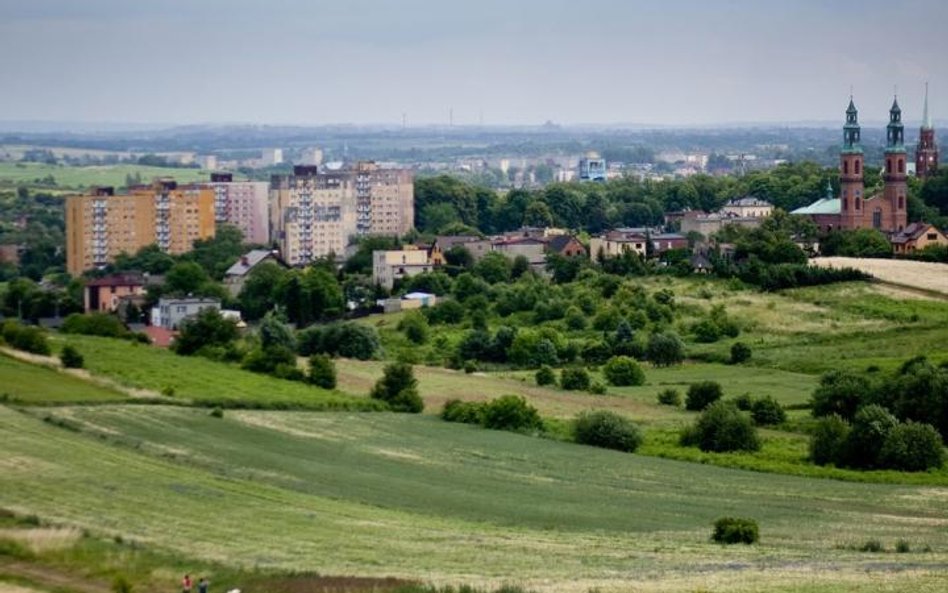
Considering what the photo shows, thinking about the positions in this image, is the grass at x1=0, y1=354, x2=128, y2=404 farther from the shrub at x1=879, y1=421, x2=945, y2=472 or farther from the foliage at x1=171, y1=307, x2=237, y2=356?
the shrub at x1=879, y1=421, x2=945, y2=472

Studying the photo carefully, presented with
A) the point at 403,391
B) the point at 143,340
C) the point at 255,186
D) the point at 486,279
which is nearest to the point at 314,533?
the point at 403,391

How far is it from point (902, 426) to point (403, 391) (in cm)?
1388

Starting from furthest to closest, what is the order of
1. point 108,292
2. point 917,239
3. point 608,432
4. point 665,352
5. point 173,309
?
point 917,239
point 108,292
point 173,309
point 665,352
point 608,432

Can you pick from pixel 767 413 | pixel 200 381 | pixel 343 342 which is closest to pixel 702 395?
pixel 767 413

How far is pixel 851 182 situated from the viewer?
319ft

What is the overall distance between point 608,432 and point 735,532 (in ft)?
44.1

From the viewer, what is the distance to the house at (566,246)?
93.2 metres

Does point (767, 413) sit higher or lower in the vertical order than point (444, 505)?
lower

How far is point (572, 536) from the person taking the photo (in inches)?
1113

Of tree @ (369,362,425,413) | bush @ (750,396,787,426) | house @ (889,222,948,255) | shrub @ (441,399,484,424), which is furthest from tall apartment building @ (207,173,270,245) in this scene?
bush @ (750,396,787,426)

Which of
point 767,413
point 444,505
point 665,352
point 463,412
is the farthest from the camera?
point 665,352

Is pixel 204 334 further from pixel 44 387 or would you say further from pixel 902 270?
pixel 902 270

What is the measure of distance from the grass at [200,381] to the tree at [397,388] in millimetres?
573

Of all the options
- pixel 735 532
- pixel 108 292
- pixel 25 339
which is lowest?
pixel 108 292
